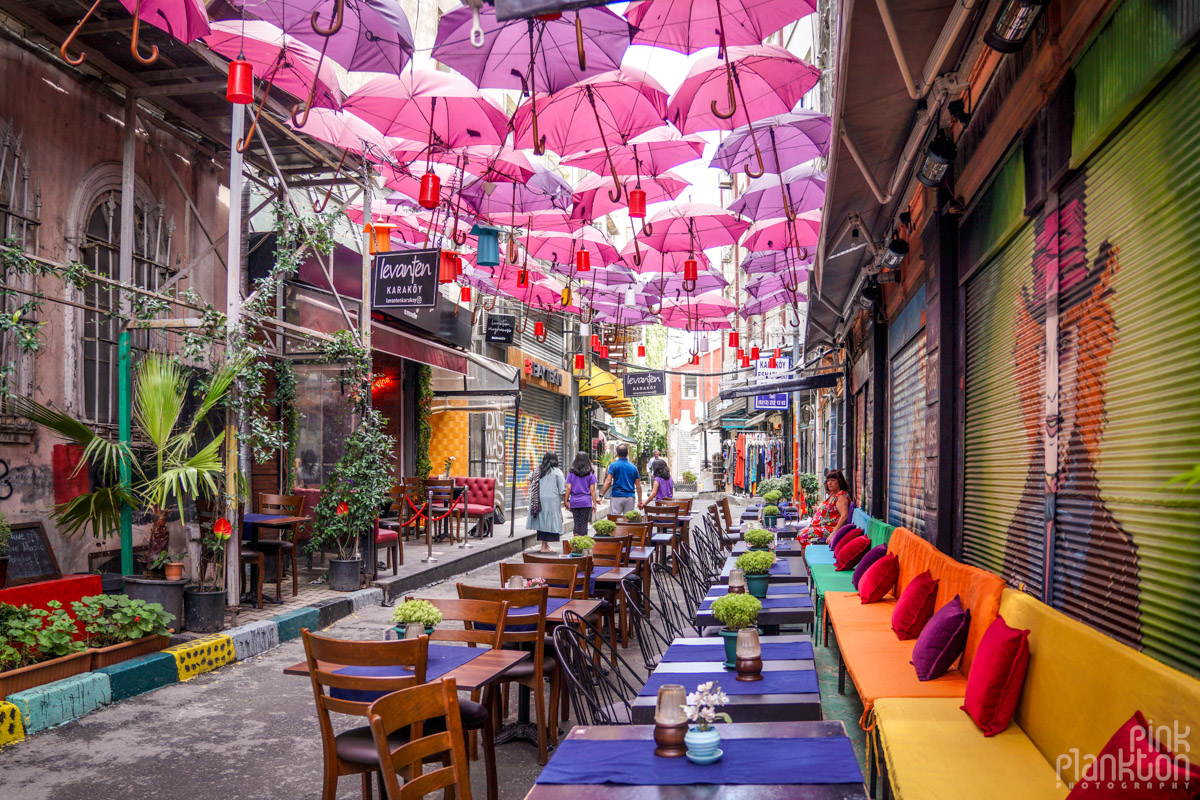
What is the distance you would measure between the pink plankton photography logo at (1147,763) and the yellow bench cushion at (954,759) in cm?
53

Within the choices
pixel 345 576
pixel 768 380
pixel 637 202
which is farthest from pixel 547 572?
pixel 768 380

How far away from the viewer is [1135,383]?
3363mm

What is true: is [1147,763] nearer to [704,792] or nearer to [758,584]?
[704,792]

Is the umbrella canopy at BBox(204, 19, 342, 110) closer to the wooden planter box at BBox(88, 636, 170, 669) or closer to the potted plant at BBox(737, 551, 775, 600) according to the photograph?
the wooden planter box at BBox(88, 636, 170, 669)

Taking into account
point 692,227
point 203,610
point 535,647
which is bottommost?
point 203,610

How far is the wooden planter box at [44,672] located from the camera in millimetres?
5363

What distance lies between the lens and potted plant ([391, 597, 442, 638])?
4.55m

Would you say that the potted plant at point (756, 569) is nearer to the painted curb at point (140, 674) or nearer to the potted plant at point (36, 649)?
the painted curb at point (140, 674)

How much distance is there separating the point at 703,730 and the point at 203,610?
5943 millimetres

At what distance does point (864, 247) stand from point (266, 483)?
29.9 feet

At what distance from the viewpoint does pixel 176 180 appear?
937cm

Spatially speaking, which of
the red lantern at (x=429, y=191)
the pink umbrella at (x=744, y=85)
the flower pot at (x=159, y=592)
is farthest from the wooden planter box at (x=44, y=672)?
the pink umbrella at (x=744, y=85)

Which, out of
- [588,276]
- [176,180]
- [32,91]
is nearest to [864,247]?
[176,180]

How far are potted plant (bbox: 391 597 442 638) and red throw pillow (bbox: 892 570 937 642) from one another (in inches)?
115
